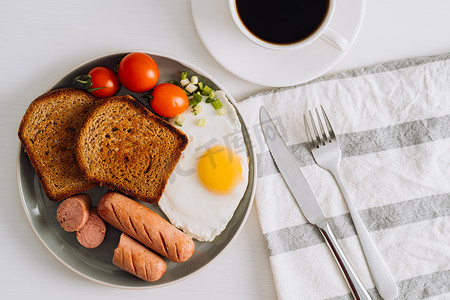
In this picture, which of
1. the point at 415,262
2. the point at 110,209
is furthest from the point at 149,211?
the point at 415,262

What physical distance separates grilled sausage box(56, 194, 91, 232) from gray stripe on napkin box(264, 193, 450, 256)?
28.1 inches

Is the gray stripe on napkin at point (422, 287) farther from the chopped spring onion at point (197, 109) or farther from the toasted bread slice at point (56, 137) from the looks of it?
the toasted bread slice at point (56, 137)

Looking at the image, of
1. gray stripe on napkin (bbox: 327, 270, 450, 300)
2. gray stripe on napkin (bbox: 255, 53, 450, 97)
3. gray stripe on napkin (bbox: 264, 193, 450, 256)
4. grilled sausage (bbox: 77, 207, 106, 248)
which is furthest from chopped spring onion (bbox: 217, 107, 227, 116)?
gray stripe on napkin (bbox: 327, 270, 450, 300)

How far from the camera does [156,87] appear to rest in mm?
1441

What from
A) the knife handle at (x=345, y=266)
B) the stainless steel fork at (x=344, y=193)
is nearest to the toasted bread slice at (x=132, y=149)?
the stainless steel fork at (x=344, y=193)

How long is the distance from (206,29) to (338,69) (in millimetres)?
565

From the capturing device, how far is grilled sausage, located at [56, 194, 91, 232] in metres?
1.37

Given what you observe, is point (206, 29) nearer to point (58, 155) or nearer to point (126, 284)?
point (58, 155)

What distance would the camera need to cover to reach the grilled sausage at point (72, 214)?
1372mm

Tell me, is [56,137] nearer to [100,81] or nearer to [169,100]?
[100,81]

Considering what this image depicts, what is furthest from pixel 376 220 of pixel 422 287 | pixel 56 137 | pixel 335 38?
pixel 56 137

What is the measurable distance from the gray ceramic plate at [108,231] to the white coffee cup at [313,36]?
0.25 metres

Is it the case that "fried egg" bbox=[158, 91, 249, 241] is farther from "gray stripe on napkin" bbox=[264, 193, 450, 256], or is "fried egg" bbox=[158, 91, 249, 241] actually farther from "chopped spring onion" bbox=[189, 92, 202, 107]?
"gray stripe on napkin" bbox=[264, 193, 450, 256]

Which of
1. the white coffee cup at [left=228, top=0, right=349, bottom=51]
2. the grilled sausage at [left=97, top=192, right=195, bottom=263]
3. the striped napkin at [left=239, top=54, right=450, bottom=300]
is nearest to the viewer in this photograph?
the white coffee cup at [left=228, top=0, right=349, bottom=51]
